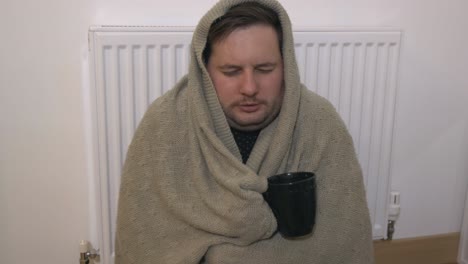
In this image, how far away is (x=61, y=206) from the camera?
1478 mm

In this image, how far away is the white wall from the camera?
4.46 ft

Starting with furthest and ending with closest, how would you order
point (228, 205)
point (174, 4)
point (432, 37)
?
point (432, 37) → point (174, 4) → point (228, 205)

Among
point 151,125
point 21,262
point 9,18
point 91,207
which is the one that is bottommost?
point 21,262

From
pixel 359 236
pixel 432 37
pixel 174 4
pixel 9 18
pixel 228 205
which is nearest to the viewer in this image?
pixel 228 205

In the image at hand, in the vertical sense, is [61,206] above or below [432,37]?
below

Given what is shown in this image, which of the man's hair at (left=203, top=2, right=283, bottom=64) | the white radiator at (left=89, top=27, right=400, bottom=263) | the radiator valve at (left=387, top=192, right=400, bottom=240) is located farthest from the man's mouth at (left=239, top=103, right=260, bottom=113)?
the radiator valve at (left=387, top=192, right=400, bottom=240)

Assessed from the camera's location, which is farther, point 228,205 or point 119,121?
point 119,121

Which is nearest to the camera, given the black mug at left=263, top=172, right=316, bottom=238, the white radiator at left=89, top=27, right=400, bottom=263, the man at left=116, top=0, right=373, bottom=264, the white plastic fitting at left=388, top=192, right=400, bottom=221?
the black mug at left=263, top=172, right=316, bottom=238

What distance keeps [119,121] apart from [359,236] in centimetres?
67

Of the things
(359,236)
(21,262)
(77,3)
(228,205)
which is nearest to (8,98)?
(77,3)

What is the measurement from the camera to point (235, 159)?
105 centimetres

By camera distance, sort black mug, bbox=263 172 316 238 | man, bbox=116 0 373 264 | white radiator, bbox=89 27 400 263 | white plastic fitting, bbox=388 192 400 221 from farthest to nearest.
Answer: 1. white plastic fitting, bbox=388 192 400 221
2. white radiator, bbox=89 27 400 263
3. man, bbox=116 0 373 264
4. black mug, bbox=263 172 316 238

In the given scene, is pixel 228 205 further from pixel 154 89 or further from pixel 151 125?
pixel 154 89

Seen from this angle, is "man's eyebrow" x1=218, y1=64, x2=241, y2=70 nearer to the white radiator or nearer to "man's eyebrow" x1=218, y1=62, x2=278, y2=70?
"man's eyebrow" x1=218, y1=62, x2=278, y2=70
